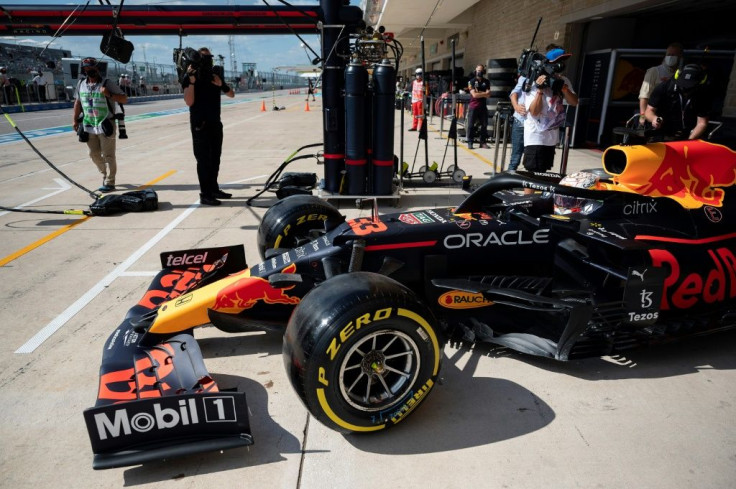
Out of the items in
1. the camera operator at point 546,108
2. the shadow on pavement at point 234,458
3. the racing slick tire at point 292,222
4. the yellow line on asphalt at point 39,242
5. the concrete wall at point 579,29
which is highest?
the concrete wall at point 579,29

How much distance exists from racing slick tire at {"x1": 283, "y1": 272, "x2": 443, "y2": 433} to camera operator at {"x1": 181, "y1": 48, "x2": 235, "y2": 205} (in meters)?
4.95

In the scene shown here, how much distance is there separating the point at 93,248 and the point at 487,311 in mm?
4287

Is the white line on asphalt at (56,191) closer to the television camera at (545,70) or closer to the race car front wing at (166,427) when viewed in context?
the race car front wing at (166,427)

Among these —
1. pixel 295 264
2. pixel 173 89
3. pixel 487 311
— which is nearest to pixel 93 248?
pixel 295 264

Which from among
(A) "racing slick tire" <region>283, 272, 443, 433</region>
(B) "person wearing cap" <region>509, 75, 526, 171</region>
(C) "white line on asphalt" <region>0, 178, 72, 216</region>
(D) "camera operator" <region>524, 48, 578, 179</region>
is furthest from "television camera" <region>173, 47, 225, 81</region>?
(A) "racing slick tire" <region>283, 272, 443, 433</region>

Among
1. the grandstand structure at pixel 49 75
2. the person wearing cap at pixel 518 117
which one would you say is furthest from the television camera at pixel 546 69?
the grandstand structure at pixel 49 75

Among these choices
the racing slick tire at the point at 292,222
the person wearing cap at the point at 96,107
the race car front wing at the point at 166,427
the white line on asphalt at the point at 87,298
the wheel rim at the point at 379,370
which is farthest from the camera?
the person wearing cap at the point at 96,107

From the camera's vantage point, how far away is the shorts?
225 inches

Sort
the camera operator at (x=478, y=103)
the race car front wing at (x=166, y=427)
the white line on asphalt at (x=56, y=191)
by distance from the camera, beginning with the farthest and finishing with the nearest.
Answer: the camera operator at (x=478, y=103), the white line on asphalt at (x=56, y=191), the race car front wing at (x=166, y=427)

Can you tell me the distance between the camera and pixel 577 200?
343 centimetres

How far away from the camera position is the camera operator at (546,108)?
5.33 metres

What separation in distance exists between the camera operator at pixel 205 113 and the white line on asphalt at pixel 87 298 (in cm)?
120

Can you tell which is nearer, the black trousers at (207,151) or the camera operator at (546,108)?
the camera operator at (546,108)

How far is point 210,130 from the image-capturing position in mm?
6617
